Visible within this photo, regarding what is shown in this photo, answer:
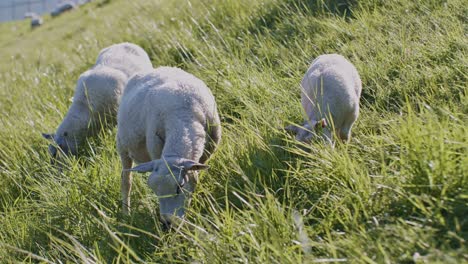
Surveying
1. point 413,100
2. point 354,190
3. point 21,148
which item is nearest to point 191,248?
point 354,190

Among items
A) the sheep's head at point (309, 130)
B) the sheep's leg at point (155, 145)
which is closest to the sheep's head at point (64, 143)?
the sheep's leg at point (155, 145)

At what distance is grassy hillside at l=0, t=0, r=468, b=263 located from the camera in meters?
3.02

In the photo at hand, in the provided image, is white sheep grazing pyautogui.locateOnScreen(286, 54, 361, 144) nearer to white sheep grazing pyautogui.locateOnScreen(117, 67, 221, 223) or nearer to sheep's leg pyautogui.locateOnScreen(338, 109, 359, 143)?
sheep's leg pyautogui.locateOnScreen(338, 109, 359, 143)

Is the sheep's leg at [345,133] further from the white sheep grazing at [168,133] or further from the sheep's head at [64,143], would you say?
the sheep's head at [64,143]

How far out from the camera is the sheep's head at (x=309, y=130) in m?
3.96

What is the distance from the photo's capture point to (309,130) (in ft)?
12.9

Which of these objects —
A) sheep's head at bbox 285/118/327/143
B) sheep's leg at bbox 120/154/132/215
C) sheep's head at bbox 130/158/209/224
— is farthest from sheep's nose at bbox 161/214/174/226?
sheep's head at bbox 285/118/327/143

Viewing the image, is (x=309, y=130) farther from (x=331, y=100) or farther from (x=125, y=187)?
(x=125, y=187)

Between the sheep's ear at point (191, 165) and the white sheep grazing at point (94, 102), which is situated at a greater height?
the sheep's ear at point (191, 165)

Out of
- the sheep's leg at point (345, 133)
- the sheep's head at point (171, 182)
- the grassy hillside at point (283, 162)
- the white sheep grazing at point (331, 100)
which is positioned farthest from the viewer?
the sheep's leg at point (345, 133)

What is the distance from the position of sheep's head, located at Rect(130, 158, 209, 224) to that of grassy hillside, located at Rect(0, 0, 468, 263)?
0.12m

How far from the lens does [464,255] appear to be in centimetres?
256

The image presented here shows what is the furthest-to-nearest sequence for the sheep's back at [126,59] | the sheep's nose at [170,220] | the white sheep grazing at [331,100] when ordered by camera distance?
the sheep's back at [126,59]
the white sheep grazing at [331,100]
the sheep's nose at [170,220]

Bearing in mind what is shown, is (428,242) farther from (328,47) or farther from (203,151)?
(328,47)
